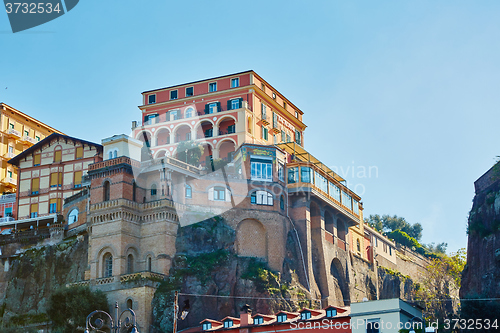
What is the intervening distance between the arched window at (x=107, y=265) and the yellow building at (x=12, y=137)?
3235 cm

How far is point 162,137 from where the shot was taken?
299 ft

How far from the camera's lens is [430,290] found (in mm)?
97000

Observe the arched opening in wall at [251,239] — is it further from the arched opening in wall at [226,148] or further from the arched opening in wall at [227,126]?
the arched opening in wall at [227,126]

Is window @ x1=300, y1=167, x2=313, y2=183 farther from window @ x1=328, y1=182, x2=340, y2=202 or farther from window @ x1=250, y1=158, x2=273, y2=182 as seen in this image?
window @ x1=328, y1=182, x2=340, y2=202

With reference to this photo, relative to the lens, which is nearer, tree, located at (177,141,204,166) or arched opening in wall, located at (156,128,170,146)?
tree, located at (177,141,204,166)

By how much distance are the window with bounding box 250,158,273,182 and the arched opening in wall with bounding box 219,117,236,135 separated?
9.42m

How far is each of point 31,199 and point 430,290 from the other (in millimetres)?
51236

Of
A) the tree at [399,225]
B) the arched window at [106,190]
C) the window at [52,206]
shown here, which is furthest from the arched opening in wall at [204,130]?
the tree at [399,225]

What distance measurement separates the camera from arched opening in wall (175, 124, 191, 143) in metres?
89.9

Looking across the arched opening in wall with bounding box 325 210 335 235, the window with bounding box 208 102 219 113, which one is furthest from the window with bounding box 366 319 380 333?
the window with bounding box 208 102 219 113

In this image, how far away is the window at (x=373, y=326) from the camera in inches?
2165

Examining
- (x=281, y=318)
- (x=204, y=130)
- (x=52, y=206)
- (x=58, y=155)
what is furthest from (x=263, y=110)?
(x=281, y=318)

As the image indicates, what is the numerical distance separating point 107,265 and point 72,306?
582 cm

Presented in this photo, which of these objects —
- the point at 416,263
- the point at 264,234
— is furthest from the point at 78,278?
the point at 416,263
